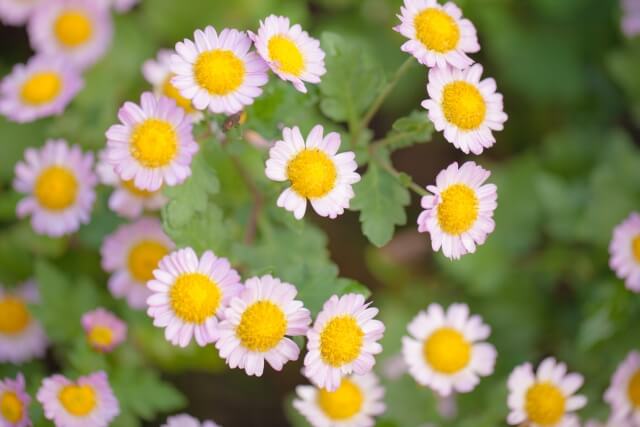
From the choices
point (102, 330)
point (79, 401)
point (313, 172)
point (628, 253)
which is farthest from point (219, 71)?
point (628, 253)

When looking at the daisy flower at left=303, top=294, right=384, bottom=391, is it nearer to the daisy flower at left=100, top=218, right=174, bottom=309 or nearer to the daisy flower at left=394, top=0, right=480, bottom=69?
the daisy flower at left=394, top=0, right=480, bottom=69

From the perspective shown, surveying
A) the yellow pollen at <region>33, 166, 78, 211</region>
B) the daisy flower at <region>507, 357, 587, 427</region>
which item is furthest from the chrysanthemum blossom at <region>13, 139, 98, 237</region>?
the daisy flower at <region>507, 357, 587, 427</region>

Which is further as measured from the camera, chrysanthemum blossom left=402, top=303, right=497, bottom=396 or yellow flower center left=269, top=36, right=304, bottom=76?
chrysanthemum blossom left=402, top=303, right=497, bottom=396

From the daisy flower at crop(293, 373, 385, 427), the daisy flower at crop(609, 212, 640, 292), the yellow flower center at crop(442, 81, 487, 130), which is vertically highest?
the daisy flower at crop(609, 212, 640, 292)

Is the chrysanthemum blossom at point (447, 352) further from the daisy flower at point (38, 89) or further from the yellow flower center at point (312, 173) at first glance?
the daisy flower at point (38, 89)

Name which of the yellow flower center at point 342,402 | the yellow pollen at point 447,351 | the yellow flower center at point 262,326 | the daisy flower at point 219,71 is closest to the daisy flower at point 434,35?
the daisy flower at point 219,71

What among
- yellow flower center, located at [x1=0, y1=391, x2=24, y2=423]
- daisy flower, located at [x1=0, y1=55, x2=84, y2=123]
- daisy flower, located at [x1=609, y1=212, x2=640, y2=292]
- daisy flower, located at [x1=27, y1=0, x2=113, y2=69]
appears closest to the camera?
yellow flower center, located at [x1=0, y1=391, x2=24, y2=423]
